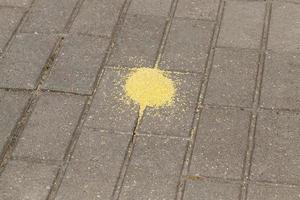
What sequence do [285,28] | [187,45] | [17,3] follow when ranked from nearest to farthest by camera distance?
[187,45] < [285,28] < [17,3]

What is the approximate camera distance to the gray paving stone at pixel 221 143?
3725 millimetres

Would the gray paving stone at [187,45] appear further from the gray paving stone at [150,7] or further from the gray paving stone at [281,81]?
the gray paving stone at [281,81]

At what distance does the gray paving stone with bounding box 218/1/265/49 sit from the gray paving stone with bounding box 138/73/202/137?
0.60m

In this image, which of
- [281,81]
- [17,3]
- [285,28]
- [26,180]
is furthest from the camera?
[17,3]

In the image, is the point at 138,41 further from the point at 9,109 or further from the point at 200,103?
the point at 9,109

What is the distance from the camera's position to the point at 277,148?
3.85 metres

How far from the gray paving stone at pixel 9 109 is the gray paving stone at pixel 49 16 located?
34.4 inches

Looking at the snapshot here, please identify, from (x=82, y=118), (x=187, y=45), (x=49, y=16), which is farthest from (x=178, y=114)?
(x=49, y=16)

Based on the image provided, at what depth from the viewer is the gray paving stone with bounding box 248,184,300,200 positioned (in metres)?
3.54

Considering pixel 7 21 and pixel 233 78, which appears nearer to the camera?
pixel 233 78

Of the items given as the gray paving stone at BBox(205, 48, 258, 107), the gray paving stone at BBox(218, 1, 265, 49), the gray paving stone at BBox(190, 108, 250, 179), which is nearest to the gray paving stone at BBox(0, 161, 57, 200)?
the gray paving stone at BBox(190, 108, 250, 179)

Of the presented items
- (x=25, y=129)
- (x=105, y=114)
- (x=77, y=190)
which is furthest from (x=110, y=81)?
(x=77, y=190)

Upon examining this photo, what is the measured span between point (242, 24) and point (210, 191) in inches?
76.5

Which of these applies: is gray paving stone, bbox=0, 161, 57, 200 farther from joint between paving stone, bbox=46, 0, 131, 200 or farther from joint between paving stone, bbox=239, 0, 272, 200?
joint between paving stone, bbox=239, 0, 272, 200
